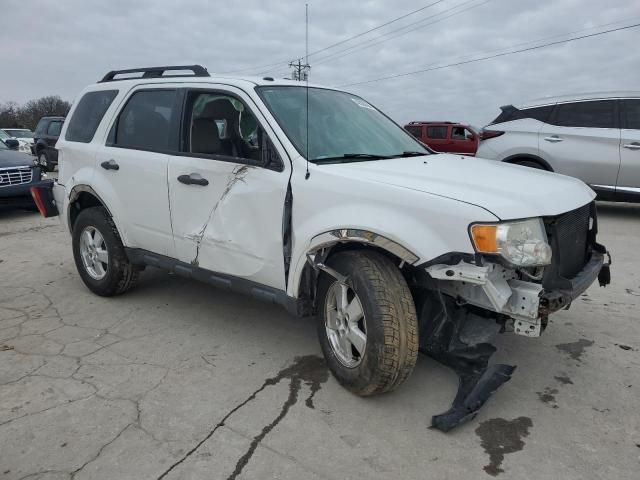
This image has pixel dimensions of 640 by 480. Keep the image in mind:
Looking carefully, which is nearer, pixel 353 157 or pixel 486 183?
pixel 486 183

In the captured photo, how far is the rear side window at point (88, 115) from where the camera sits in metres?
4.70

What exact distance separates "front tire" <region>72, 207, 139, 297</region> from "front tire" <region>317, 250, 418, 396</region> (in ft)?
7.41

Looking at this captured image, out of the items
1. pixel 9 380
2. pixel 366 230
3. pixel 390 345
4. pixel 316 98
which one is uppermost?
pixel 316 98

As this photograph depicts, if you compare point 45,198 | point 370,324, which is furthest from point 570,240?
point 45,198

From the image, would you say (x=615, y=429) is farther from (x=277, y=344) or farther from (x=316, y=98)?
(x=316, y=98)

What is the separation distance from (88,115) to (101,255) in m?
1.32

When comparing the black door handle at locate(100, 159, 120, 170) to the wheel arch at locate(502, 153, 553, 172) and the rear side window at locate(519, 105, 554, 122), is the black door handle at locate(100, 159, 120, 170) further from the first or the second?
the rear side window at locate(519, 105, 554, 122)

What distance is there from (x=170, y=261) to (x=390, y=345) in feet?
6.90

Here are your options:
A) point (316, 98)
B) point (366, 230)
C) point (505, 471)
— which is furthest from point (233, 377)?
point (316, 98)

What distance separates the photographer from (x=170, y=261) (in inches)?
163

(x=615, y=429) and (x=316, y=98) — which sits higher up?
(x=316, y=98)

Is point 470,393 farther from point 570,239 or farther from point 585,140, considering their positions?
point 585,140

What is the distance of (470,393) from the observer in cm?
294

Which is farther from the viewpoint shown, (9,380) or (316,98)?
(316,98)
